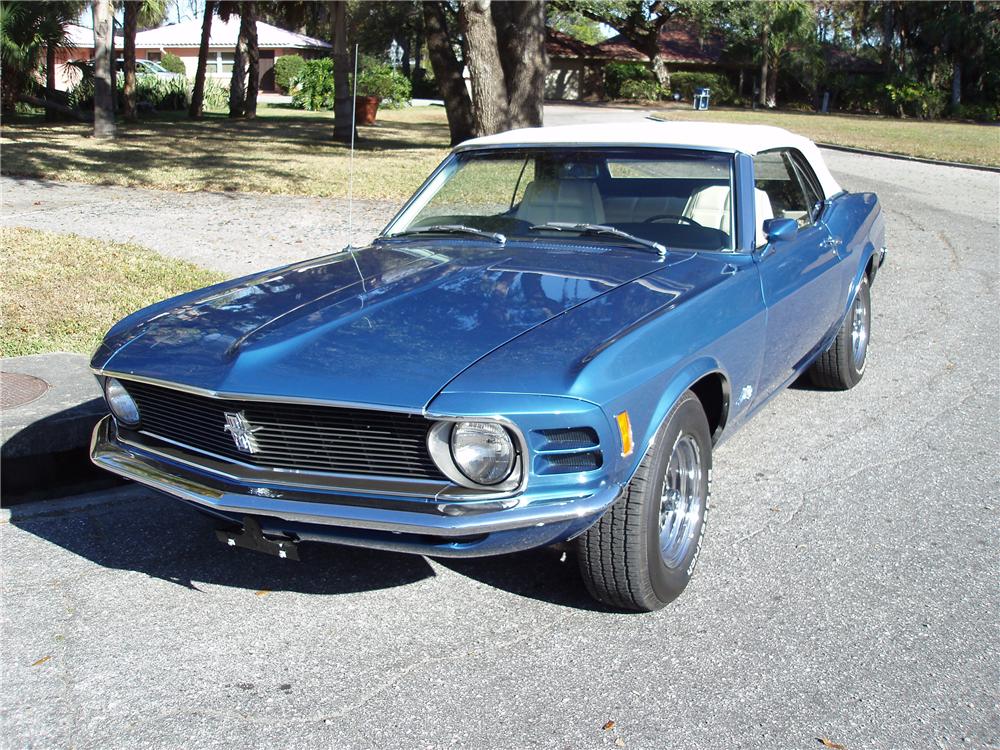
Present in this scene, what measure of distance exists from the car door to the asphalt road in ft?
2.04

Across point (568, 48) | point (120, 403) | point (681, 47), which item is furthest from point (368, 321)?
point (681, 47)

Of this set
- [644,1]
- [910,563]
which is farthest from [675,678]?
[644,1]

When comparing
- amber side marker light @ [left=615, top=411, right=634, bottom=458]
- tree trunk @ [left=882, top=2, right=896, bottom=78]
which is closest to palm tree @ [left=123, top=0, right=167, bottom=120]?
amber side marker light @ [left=615, top=411, right=634, bottom=458]

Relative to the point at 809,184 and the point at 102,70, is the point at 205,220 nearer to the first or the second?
the point at 809,184

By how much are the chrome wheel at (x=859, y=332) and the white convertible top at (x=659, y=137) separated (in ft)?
3.96

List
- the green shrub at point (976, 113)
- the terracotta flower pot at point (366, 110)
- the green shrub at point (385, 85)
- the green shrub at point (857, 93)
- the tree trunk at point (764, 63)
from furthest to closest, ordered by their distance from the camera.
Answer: the tree trunk at point (764, 63), the green shrub at point (857, 93), the green shrub at point (976, 113), the green shrub at point (385, 85), the terracotta flower pot at point (366, 110)

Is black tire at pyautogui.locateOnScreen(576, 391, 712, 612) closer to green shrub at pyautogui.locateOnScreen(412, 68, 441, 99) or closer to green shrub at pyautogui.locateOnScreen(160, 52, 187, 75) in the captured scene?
green shrub at pyautogui.locateOnScreen(412, 68, 441, 99)

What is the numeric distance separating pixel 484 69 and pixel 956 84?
115 feet

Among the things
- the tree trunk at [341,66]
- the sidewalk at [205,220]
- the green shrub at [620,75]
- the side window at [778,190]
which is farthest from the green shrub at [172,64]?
the side window at [778,190]

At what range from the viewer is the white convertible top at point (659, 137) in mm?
4624

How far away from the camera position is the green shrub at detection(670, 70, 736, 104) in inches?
2047

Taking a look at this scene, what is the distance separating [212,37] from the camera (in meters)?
53.9

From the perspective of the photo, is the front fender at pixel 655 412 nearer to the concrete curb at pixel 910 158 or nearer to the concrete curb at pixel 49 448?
the concrete curb at pixel 49 448

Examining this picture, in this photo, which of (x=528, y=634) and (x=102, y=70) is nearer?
(x=528, y=634)
